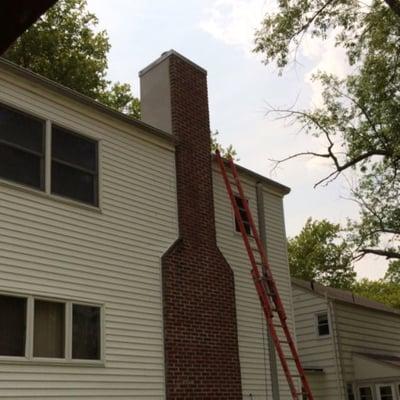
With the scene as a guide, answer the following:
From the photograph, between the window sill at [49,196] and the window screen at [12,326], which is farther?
the window sill at [49,196]

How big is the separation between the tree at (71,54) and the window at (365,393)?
1572cm

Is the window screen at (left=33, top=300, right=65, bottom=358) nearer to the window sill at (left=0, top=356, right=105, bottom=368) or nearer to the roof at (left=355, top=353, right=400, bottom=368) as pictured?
the window sill at (left=0, top=356, right=105, bottom=368)

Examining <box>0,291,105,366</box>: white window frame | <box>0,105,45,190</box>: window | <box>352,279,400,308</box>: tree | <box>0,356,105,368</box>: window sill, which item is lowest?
<box>0,356,105,368</box>: window sill

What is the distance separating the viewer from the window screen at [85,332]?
9172mm

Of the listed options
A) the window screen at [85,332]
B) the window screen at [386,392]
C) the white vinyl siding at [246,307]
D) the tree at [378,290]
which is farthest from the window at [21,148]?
the tree at [378,290]

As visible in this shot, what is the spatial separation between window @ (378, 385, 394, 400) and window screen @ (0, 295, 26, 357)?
47.1 ft

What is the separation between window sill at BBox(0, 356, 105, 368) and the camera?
316 inches

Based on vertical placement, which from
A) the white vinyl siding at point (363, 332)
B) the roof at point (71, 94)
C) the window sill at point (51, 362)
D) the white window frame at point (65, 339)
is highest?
the roof at point (71, 94)

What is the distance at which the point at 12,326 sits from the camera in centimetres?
827

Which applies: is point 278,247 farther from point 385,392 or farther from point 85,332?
point 385,392

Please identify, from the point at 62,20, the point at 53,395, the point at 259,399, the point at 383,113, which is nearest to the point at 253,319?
the point at 259,399

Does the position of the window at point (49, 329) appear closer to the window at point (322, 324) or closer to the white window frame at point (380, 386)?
the window at point (322, 324)

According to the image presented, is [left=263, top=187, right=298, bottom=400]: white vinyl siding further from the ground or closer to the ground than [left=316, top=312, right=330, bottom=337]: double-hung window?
further from the ground

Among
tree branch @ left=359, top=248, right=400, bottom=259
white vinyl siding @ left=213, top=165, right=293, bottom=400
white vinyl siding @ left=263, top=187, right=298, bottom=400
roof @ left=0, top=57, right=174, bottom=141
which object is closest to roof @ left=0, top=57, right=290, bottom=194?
roof @ left=0, top=57, right=174, bottom=141
